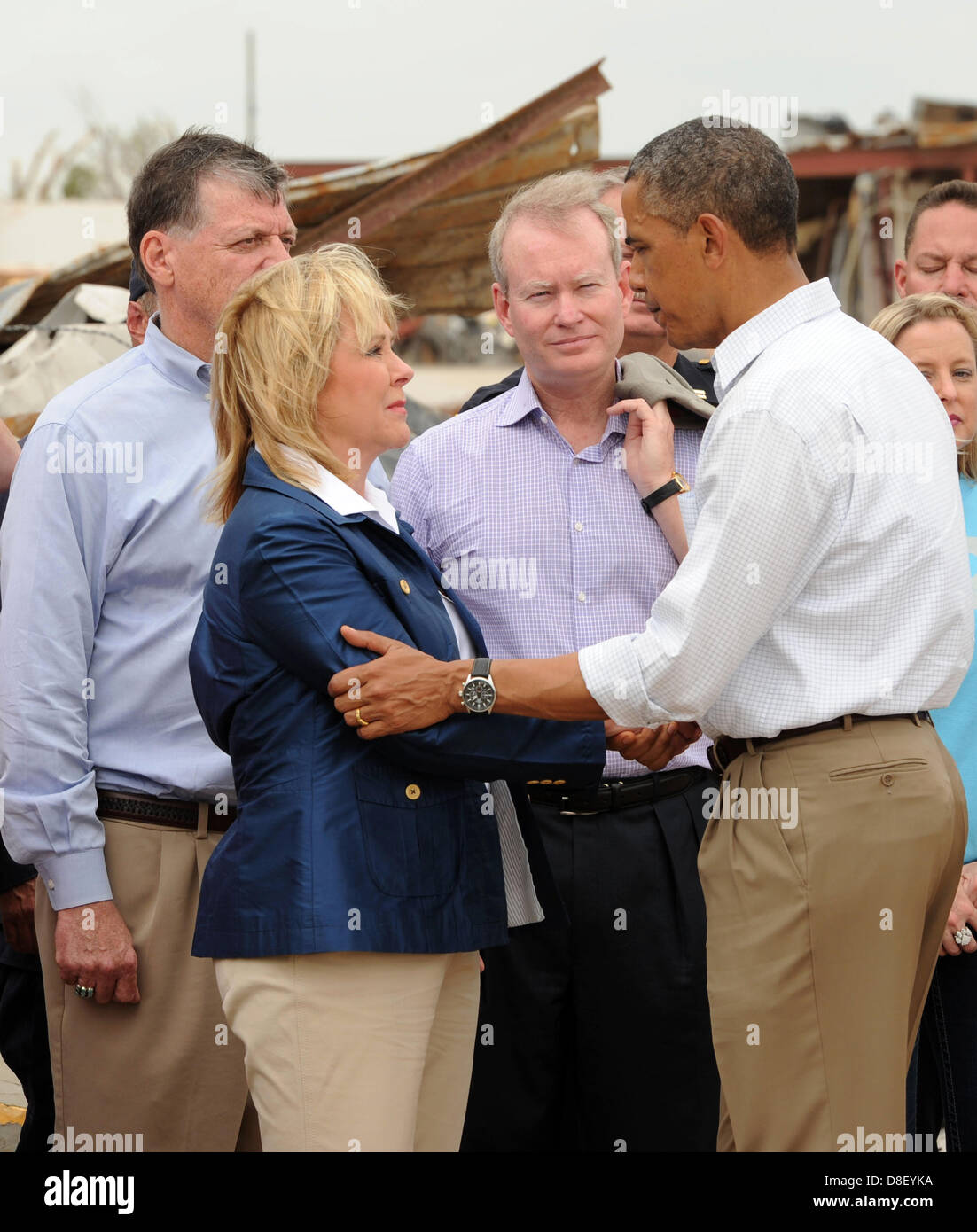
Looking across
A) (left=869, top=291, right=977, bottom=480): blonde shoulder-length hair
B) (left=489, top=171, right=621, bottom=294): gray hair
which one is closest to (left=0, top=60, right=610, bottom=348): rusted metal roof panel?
(left=489, top=171, right=621, bottom=294): gray hair

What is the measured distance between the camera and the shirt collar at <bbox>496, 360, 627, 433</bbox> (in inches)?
149

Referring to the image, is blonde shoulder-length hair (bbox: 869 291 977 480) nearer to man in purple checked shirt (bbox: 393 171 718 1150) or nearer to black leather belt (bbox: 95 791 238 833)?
man in purple checked shirt (bbox: 393 171 718 1150)

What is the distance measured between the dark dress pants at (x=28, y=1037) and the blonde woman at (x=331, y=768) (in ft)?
4.40

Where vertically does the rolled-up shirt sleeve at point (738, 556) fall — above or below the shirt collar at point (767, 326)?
below

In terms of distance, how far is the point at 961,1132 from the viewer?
139 inches

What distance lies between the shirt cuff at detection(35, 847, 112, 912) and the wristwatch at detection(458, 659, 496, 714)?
39.7 inches

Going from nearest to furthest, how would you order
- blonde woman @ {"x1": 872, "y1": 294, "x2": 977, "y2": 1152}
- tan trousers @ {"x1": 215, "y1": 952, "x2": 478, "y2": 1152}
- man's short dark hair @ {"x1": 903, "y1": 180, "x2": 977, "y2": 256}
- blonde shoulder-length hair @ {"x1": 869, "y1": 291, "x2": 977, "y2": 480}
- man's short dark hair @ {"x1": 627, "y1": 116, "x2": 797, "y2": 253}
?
tan trousers @ {"x1": 215, "y1": 952, "x2": 478, "y2": 1152}, man's short dark hair @ {"x1": 627, "y1": 116, "x2": 797, "y2": 253}, blonde woman @ {"x1": 872, "y1": 294, "x2": 977, "y2": 1152}, blonde shoulder-length hair @ {"x1": 869, "y1": 291, "x2": 977, "y2": 480}, man's short dark hair @ {"x1": 903, "y1": 180, "x2": 977, "y2": 256}

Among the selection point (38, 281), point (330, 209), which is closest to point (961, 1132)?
point (330, 209)

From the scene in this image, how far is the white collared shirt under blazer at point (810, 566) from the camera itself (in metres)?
2.64

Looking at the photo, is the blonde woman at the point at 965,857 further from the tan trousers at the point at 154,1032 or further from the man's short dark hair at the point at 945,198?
the tan trousers at the point at 154,1032

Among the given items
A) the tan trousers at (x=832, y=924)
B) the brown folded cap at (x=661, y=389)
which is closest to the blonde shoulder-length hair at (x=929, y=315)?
Answer: the brown folded cap at (x=661, y=389)

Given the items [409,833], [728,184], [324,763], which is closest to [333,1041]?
[409,833]

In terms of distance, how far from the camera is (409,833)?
266 centimetres

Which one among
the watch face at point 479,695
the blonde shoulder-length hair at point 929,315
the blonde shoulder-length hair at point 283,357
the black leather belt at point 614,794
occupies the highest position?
the blonde shoulder-length hair at point 929,315
